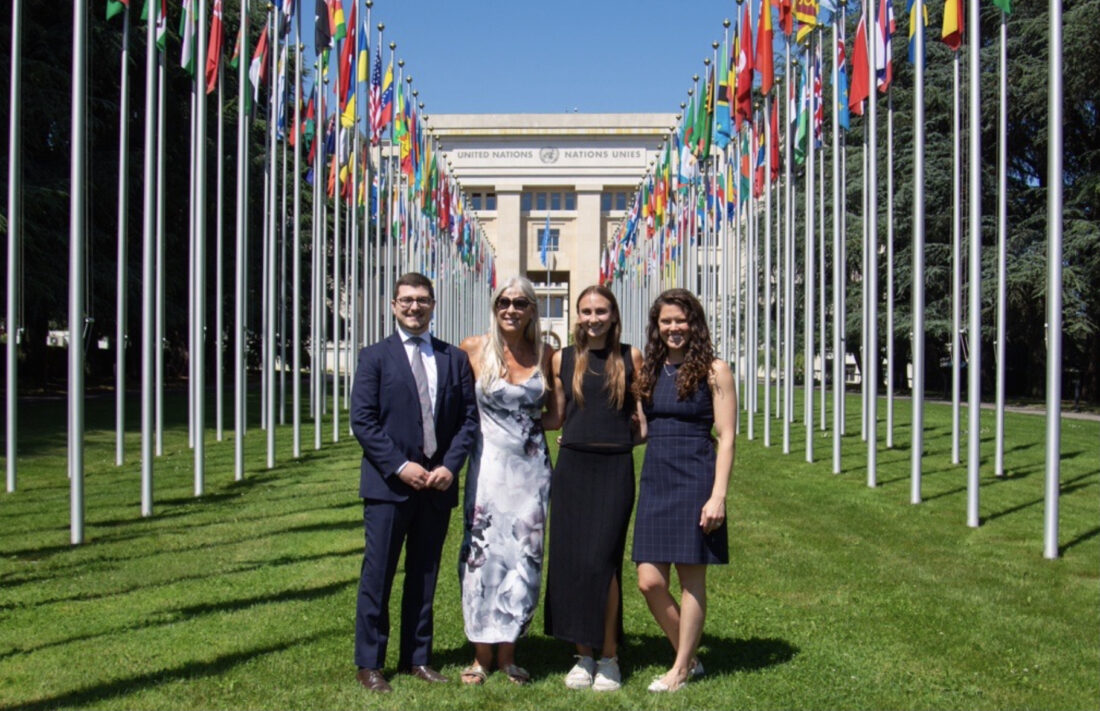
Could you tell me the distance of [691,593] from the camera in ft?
17.3

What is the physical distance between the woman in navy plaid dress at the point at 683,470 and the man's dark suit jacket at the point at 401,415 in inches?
34.6

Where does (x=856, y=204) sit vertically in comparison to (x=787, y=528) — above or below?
above

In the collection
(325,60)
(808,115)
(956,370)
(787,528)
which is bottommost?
(787,528)

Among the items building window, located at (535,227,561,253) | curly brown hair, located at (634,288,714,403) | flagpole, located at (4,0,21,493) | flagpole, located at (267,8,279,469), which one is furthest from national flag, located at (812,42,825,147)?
building window, located at (535,227,561,253)

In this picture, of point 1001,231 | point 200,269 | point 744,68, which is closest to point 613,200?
point 744,68

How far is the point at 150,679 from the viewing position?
5.46 m

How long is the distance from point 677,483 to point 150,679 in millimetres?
2756

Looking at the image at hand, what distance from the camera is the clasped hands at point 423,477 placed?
516 cm

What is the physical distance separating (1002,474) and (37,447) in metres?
14.0

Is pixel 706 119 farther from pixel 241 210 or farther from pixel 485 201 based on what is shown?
pixel 485 201

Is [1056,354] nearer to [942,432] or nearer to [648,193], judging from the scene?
[942,432]

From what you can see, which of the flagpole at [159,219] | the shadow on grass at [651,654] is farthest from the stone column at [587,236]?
the shadow on grass at [651,654]

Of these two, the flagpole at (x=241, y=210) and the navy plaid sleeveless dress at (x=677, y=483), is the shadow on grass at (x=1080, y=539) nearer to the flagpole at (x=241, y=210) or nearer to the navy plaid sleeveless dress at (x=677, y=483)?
the navy plaid sleeveless dress at (x=677, y=483)

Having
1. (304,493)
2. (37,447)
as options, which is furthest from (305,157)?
(304,493)
